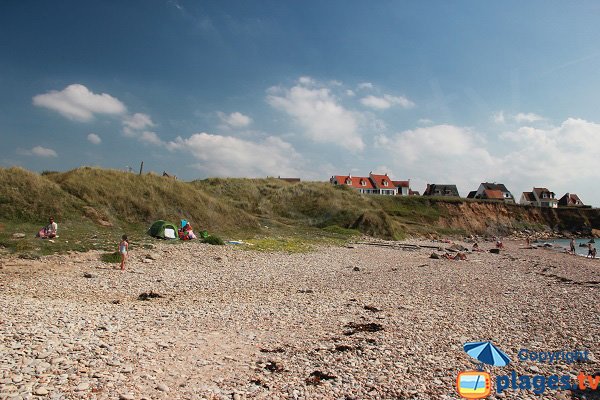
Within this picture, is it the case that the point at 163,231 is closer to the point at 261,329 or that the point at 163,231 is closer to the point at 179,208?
the point at 179,208

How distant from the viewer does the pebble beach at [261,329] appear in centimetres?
801

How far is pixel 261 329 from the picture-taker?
11781 millimetres

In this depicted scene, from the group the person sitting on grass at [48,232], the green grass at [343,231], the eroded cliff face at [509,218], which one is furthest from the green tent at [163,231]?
the eroded cliff face at [509,218]

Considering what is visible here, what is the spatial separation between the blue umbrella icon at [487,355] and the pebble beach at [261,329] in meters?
0.81

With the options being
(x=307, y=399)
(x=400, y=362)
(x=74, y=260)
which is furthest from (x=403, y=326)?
(x=74, y=260)

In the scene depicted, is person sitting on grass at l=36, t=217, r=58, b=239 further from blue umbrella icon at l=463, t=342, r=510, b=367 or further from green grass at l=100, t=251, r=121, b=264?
blue umbrella icon at l=463, t=342, r=510, b=367

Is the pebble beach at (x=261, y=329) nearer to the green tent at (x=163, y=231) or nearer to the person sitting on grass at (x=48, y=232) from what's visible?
the person sitting on grass at (x=48, y=232)

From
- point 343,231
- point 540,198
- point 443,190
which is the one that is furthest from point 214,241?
point 540,198

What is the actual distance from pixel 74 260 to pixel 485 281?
2241 cm

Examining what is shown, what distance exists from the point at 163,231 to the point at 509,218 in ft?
268

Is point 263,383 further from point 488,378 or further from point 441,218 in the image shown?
point 441,218

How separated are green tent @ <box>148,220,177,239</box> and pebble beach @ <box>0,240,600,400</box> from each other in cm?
745

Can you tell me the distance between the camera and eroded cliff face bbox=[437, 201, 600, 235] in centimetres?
8038

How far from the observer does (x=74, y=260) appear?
64.6ft
